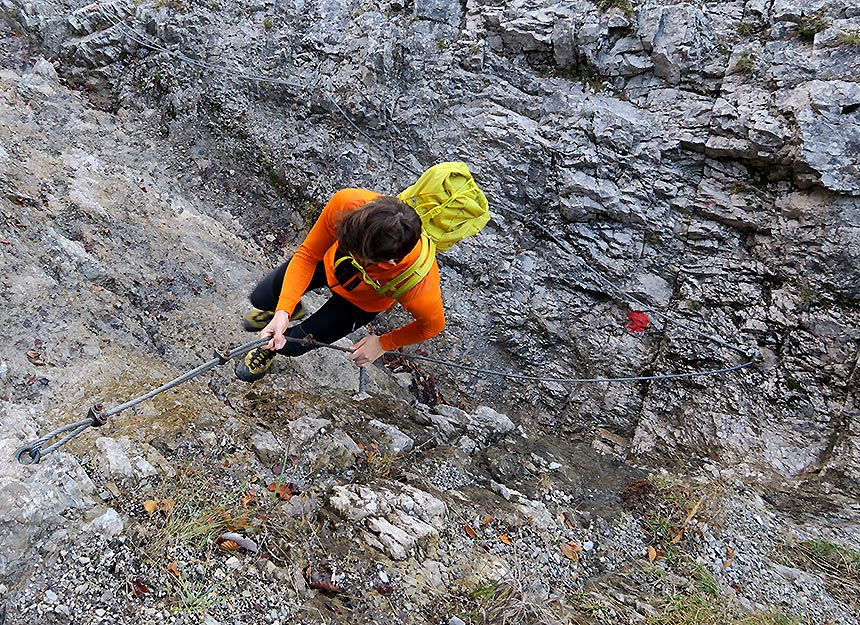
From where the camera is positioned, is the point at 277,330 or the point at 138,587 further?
the point at 277,330

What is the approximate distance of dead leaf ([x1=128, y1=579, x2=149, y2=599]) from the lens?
2521 millimetres

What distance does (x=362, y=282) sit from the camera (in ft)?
11.1

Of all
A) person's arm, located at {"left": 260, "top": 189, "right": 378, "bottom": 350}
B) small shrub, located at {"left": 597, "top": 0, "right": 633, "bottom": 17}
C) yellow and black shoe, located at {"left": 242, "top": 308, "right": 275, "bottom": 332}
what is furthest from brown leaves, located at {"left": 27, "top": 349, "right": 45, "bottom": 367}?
small shrub, located at {"left": 597, "top": 0, "right": 633, "bottom": 17}

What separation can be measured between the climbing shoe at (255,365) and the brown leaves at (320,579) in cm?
184

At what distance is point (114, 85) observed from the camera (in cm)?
714

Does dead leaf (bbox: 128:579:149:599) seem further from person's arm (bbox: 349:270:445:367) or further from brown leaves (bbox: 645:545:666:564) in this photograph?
brown leaves (bbox: 645:545:666:564)

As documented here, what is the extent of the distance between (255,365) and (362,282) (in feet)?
4.98

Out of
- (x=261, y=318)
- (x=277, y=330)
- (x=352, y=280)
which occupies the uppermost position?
(x=352, y=280)

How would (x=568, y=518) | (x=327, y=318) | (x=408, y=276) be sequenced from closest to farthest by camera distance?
1. (x=408, y=276)
2. (x=327, y=318)
3. (x=568, y=518)

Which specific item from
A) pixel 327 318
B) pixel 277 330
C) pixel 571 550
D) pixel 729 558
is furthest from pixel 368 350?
pixel 729 558

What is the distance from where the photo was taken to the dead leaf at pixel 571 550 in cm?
381

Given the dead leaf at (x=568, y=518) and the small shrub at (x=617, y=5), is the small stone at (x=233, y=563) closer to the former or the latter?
the dead leaf at (x=568, y=518)

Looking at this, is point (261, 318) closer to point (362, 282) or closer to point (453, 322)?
point (362, 282)

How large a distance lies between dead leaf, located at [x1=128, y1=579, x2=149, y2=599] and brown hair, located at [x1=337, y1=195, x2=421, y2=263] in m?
1.93
